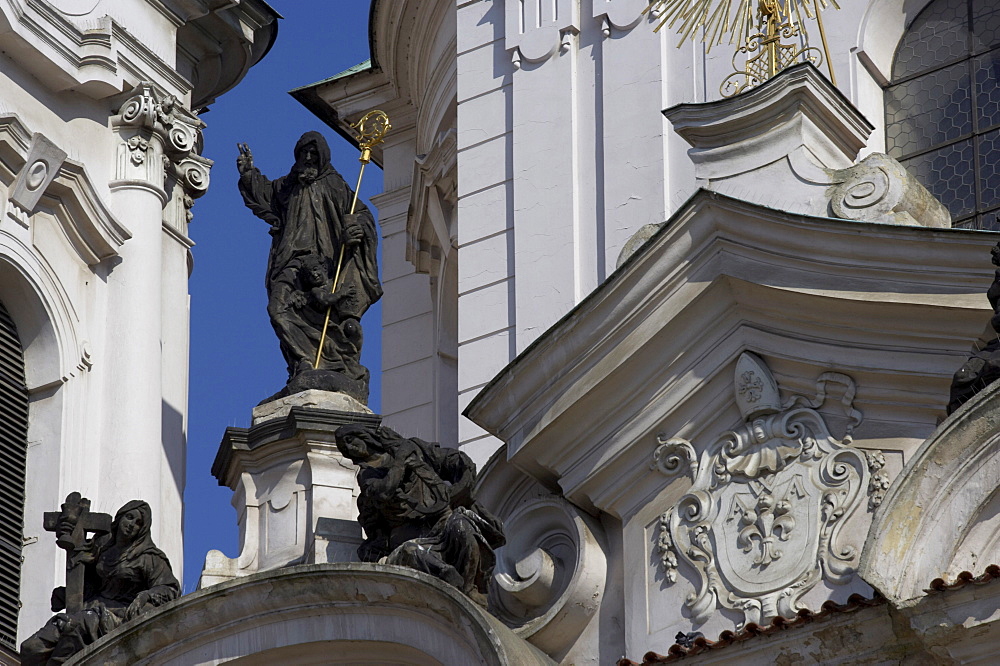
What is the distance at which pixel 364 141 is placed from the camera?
53.0 feet

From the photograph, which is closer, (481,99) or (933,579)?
(933,579)

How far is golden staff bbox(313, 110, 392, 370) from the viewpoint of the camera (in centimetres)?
1377

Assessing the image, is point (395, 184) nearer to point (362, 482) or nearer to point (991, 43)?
point (991, 43)

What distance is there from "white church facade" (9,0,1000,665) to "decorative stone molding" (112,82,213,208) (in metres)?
0.03

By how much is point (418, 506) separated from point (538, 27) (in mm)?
4726

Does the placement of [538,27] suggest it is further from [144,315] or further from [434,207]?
[144,315]

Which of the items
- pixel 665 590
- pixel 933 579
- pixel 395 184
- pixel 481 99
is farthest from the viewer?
pixel 395 184

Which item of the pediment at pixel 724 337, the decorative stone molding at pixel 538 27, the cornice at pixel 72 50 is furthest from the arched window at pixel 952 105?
the cornice at pixel 72 50

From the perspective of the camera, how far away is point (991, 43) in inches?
537

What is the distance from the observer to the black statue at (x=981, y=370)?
934cm

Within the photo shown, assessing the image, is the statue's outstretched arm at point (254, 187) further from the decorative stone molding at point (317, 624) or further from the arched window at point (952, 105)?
the decorative stone molding at point (317, 624)

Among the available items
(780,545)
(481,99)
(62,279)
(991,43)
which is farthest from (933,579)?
(62,279)

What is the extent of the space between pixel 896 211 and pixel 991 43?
297cm

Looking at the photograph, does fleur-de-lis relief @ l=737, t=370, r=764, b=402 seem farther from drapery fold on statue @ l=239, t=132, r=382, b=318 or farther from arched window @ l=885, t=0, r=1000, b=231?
drapery fold on statue @ l=239, t=132, r=382, b=318
